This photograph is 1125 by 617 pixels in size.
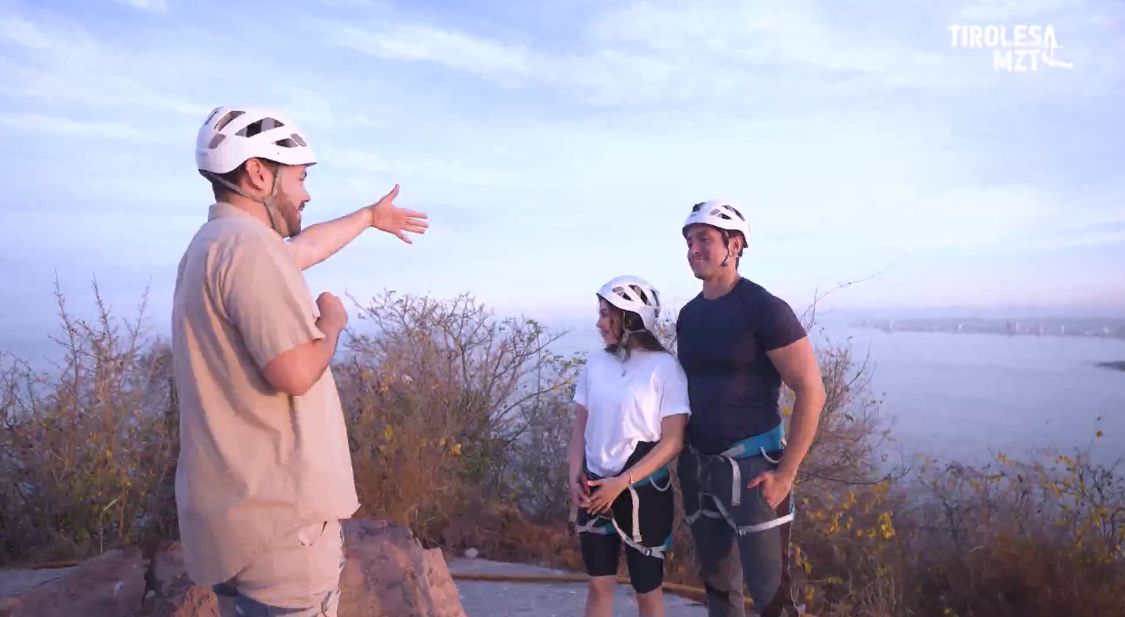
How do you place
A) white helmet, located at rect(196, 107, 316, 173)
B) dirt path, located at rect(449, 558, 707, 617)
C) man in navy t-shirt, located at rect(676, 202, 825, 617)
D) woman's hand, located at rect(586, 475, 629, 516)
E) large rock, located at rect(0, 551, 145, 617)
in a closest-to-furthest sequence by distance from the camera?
white helmet, located at rect(196, 107, 316, 173) < man in navy t-shirt, located at rect(676, 202, 825, 617) < woman's hand, located at rect(586, 475, 629, 516) < large rock, located at rect(0, 551, 145, 617) < dirt path, located at rect(449, 558, 707, 617)

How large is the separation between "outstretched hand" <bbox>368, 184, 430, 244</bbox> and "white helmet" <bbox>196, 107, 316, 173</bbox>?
2.23 ft

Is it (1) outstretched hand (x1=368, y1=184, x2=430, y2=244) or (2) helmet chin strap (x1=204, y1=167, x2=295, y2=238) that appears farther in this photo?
(1) outstretched hand (x1=368, y1=184, x2=430, y2=244)

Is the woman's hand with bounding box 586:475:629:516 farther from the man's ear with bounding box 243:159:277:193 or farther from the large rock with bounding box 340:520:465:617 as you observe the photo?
the man's ear with bounding box 243:159:277:193

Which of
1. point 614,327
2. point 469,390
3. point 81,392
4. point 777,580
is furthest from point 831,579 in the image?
point 81,392

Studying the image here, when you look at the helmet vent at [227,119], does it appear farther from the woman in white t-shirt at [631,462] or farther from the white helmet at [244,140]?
the woman in white t-shirt at [631,462]

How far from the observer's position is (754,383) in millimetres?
3473

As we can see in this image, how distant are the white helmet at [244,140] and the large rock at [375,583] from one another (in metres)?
2.27

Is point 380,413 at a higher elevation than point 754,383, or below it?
below

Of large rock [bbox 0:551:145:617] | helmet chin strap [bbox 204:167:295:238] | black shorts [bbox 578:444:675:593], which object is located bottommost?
large rock [bbox 0:551:145:617]

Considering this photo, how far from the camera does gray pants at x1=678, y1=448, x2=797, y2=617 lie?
11.0 feet

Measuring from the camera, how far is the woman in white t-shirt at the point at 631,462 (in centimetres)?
357

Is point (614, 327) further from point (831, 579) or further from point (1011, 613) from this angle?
point (1011, 613)

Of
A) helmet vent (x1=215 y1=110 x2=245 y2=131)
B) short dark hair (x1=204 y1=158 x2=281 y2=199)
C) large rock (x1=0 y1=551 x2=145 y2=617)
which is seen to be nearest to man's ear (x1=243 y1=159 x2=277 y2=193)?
short dark hair (x1=204 y1=158 x2=281 y2=199)

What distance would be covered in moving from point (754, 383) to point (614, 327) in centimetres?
64
